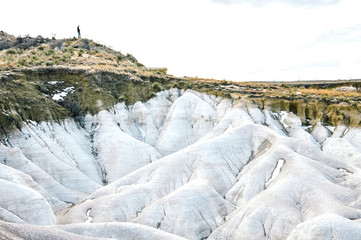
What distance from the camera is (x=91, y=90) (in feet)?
167

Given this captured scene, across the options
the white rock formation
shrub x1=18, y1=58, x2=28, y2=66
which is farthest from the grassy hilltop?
the white rock formation

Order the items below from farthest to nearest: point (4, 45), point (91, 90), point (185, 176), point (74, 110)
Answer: point (4, 45), point (91, 90), point (74, 110), point (185, 176)

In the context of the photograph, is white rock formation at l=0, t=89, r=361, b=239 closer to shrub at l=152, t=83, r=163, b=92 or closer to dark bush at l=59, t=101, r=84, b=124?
dark bush at l=59, t=101, r=84, b=124

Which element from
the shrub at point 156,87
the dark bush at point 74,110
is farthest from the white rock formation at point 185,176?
the shrub at point 156,87

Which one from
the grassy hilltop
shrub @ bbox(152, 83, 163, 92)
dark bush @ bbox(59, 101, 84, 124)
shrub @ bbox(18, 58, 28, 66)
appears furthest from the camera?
shrub @ bbox(152, 83, 163, 92)

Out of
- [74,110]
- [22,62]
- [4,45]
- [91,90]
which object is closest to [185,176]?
[74,110]

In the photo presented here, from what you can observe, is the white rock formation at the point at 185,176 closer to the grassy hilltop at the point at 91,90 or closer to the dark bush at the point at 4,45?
the grassy hilltop at the point at 91,90

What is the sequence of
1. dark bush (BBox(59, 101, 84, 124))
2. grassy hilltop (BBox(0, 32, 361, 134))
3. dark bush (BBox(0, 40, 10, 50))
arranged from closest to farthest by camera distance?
grassy hilltop (BBox(0, 32, 361, 134)) < dark bush (BBox(59, 101, 84, 124)) < dark bush (BBox(0, 40, 10, 50))

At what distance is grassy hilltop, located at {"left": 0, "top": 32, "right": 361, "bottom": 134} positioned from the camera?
44.0m

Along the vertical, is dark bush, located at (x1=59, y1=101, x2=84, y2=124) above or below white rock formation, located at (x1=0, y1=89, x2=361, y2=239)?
above

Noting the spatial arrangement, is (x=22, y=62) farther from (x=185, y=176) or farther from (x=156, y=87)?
(x=185, y=176)

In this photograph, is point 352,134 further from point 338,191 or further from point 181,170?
point 181,170

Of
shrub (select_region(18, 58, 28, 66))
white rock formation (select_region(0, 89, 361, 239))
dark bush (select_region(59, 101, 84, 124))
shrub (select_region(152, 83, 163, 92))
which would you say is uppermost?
shrub (select_region(18, 58, 28, 66))

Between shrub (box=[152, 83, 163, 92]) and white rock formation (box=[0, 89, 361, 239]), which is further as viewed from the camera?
shrub (box=[152, 83, 163, 92])
